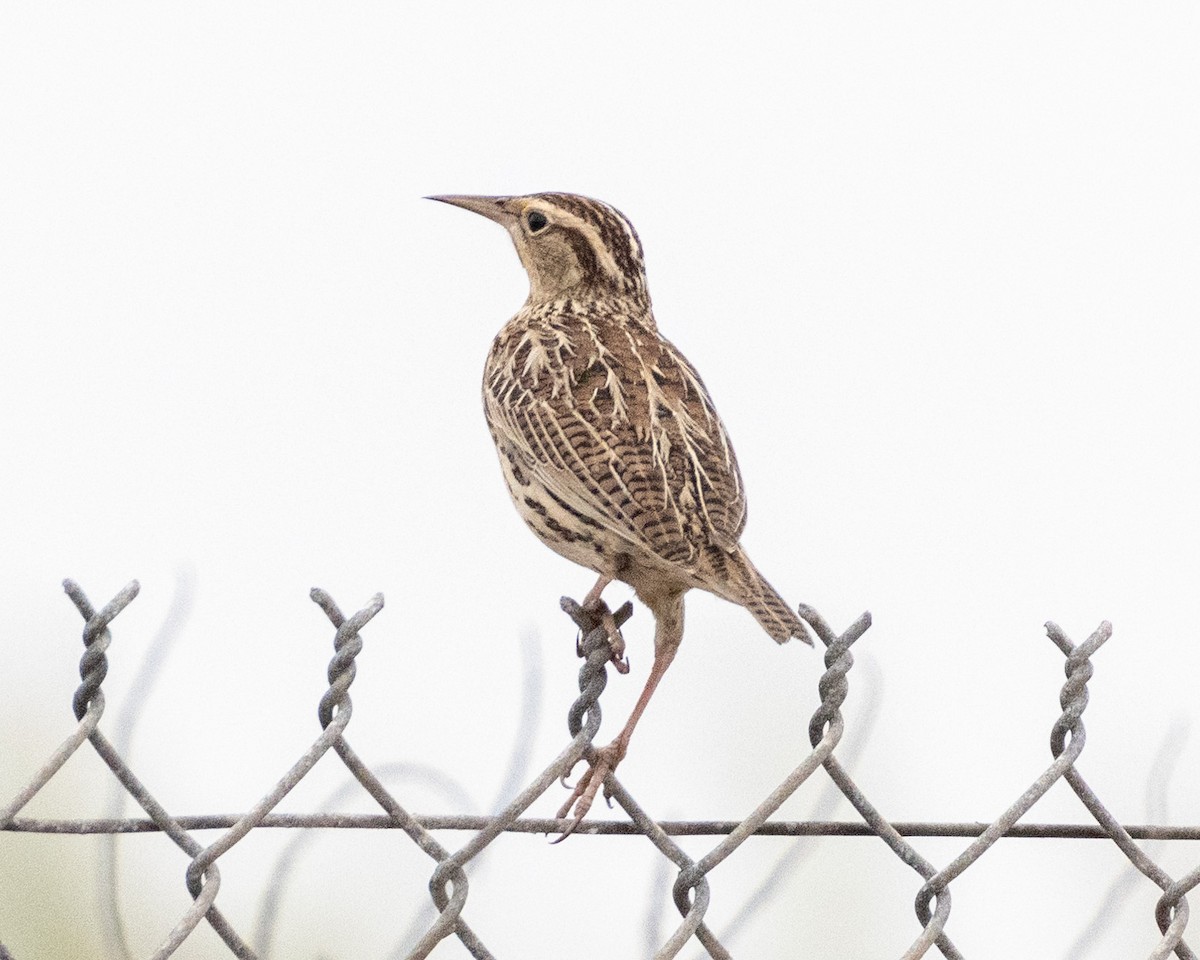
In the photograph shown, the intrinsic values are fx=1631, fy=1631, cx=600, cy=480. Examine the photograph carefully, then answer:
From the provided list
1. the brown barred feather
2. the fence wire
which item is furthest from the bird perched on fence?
the fence wire

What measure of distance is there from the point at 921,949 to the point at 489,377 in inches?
82.2

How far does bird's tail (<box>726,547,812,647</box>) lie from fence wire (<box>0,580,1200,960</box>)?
1.21ft

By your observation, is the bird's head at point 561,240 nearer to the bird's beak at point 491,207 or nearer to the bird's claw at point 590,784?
the bird's beak at point 491,207

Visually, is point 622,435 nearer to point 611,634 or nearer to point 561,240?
point 611,634

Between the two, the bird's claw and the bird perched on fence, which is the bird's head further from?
the bird's claw

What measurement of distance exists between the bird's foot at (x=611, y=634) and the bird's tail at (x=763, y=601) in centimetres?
27

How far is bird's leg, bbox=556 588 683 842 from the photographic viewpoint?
294 centimetres

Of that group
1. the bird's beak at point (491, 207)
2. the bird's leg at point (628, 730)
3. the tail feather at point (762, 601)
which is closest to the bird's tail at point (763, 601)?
the tail feather at point (762, 601)

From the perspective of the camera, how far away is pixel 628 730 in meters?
3.23

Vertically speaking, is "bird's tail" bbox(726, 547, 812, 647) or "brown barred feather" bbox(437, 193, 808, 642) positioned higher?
"brown barred feather" bbox(437, 193, 808, 642)

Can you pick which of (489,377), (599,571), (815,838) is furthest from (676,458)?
(815,838)

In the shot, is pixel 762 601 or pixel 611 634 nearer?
pixel 611 634

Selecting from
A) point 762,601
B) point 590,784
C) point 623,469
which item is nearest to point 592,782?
point 590,784

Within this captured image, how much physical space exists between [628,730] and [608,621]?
0.34 m
